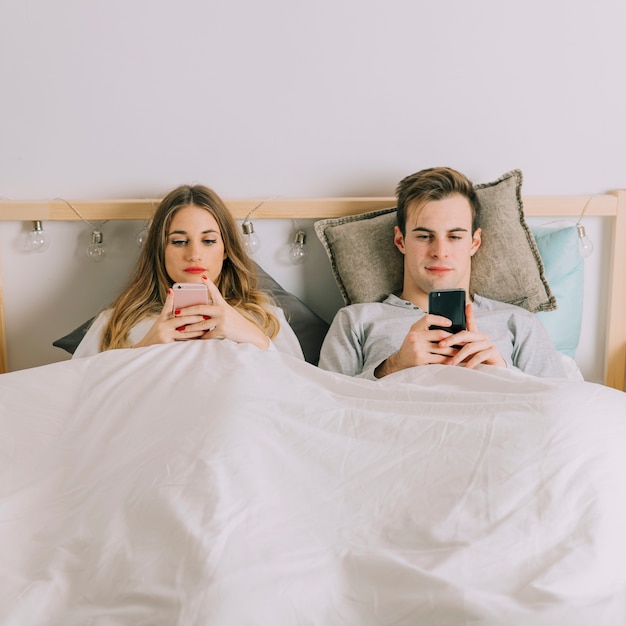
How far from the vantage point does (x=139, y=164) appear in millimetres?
1970

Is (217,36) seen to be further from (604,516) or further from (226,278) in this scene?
(604,516)

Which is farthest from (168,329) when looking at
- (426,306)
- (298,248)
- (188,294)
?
(426,306)

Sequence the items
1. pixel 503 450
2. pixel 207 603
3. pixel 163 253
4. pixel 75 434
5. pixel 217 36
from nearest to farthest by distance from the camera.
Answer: pixel 207 603 → pixel 503 450 → pixel 75 434 → pixel 163 253 → pixel 217 36

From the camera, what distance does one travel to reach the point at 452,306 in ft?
4.83

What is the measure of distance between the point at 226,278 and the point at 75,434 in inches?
26.9

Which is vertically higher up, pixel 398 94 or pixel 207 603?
pixel 398 94

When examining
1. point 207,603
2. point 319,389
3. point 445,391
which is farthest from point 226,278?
point 207,603

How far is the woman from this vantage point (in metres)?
1.69

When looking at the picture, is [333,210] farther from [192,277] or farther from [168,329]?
[168,329]

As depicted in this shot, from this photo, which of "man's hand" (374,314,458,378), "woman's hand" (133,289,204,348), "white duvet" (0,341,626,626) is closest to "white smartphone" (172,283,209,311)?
"woman's hand" (133,289,204,348)

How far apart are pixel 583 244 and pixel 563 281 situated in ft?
0.44

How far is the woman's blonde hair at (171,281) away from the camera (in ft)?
5.69

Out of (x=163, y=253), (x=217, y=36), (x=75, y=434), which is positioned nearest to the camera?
(x=75, y=434)

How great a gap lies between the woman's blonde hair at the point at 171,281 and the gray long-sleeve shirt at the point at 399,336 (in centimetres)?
17
